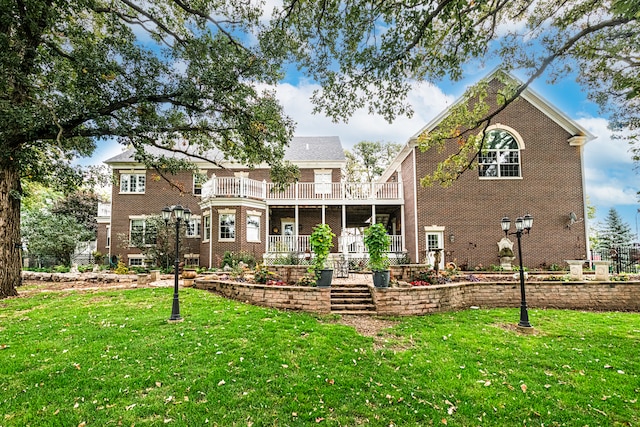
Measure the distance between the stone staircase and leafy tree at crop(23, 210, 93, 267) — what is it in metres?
15.6

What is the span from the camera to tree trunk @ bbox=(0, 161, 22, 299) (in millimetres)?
9352

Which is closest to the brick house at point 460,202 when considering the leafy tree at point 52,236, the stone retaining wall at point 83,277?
the leafy tree at point 52,236

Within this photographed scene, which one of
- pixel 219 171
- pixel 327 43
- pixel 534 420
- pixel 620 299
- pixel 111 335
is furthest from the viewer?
pixel 219 171

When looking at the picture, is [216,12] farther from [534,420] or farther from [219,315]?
[534,420]

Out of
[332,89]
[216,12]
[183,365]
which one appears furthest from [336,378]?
[216,12]

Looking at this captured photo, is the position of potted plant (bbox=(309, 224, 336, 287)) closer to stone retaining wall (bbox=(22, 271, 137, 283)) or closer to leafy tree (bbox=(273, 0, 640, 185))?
leafy tree (bbox=(273, 0, 640, 185))

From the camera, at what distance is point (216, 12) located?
8453mm

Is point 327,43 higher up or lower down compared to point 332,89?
higher up

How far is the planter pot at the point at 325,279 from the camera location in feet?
27.0

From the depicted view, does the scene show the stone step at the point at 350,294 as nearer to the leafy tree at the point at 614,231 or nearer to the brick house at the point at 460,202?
the brick house at the point at 460,202

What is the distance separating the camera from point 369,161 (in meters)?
33.3

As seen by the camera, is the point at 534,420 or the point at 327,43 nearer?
the point at 534,420

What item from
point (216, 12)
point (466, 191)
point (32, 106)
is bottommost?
point (466, 191)

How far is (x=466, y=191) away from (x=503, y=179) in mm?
1891
